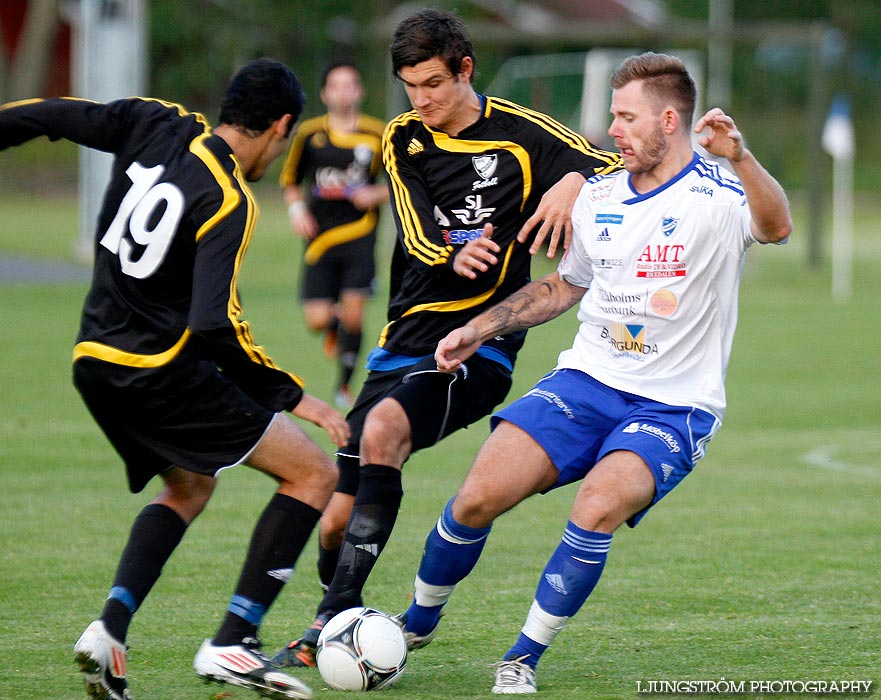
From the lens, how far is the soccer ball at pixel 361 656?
464 cm

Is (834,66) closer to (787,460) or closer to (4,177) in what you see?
(4,177)

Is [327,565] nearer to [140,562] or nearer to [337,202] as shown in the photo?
[140,562]

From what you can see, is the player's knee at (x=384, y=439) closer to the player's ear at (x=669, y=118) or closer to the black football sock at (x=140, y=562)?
the black football sock at (x=140, y=562)

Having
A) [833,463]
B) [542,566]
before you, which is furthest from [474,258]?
[833,463]

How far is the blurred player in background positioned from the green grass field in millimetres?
766

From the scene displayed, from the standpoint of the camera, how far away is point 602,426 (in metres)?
4.87

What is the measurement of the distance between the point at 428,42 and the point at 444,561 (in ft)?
6.30

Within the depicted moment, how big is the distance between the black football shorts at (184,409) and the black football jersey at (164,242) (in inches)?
1.7

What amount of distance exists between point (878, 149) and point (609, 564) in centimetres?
4657

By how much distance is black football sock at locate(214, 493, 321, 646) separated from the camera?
464cm

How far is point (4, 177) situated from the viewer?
43.1 m

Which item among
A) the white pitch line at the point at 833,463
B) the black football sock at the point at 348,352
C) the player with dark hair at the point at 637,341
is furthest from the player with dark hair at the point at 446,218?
the black football sock at the point at 348,352

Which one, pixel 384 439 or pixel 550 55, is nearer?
pixel 384 439

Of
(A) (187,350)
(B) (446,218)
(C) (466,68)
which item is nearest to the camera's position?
(A) (187,350)
